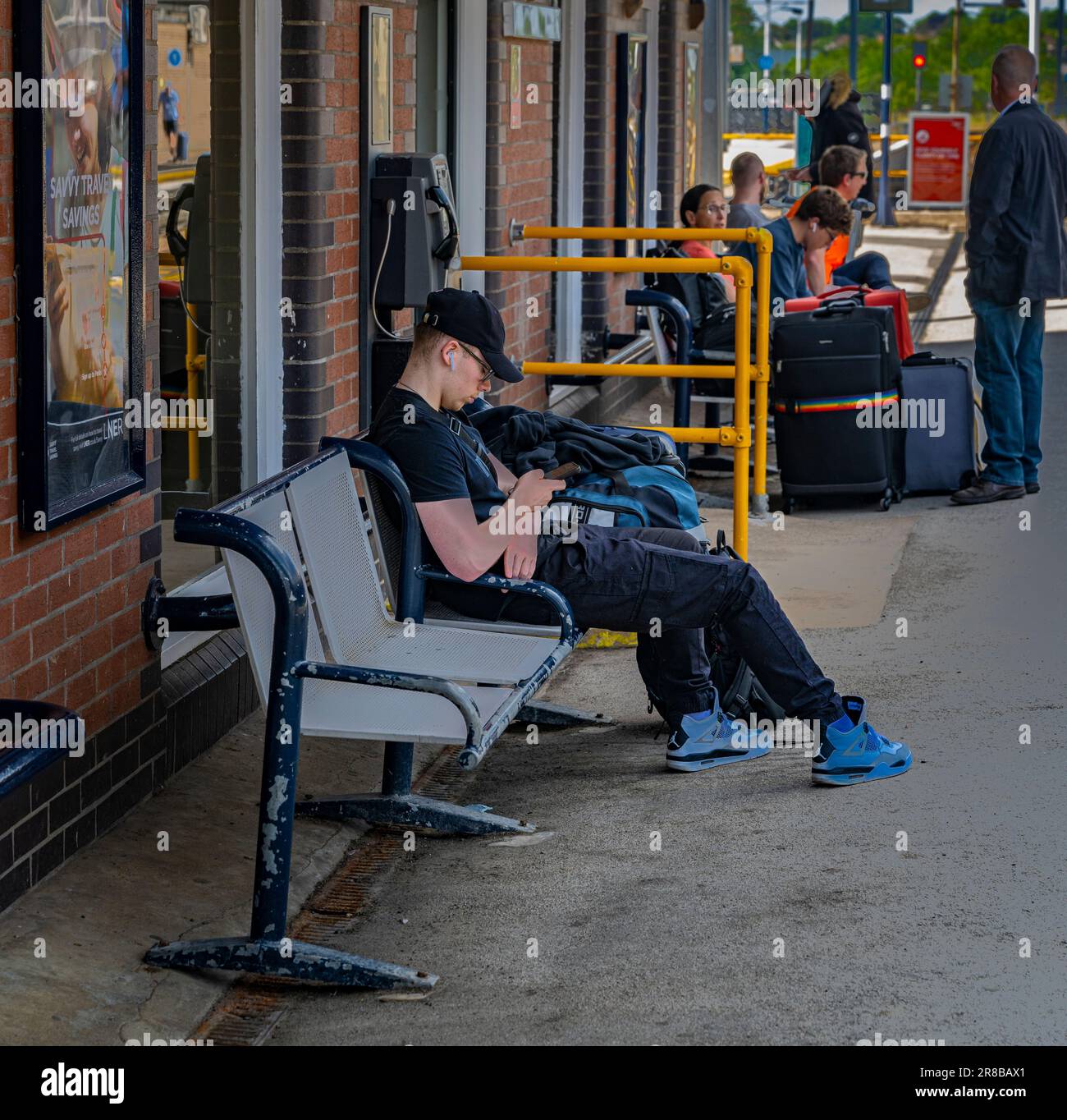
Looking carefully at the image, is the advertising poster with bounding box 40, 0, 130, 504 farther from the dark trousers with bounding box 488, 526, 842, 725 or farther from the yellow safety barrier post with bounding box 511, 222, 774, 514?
the yellow safety barrier post with bounding box 511, 222, 774, 514

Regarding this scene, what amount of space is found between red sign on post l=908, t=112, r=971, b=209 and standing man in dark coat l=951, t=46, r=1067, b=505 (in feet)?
54.2

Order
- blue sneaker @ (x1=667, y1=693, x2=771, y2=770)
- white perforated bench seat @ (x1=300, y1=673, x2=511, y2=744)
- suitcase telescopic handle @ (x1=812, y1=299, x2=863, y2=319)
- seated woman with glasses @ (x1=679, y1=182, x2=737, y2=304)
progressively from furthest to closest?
seated woman with glasses @ (x1=679, y1=182, x2=737, y2=304)
suitcase telescopic handle @ (x1=812, y1=299, x2=863, y2=319)
blue sneaker @ (x1=667, y1=693, x2=771, y2=770)
white perforated bench seat @ (x1=300, y1=673, x2=511, y2=744)

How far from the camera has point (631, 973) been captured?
3.99 metres

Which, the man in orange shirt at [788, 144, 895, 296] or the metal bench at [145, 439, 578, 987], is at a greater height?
the man in orange shirt at [788, 144, 895, 296]

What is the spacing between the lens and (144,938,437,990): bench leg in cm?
393

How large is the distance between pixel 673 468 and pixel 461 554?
125cm

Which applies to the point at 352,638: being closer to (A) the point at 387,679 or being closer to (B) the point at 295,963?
(A) the point at 387,679

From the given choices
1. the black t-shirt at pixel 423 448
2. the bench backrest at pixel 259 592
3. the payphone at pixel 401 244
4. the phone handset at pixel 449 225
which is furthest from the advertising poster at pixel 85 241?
the phone handset at pixel 449 225

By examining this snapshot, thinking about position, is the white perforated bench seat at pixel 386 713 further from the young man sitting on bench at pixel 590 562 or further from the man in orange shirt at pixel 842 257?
the man in orange shirt at pixel 842 257

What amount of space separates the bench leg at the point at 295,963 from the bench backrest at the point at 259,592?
517mm

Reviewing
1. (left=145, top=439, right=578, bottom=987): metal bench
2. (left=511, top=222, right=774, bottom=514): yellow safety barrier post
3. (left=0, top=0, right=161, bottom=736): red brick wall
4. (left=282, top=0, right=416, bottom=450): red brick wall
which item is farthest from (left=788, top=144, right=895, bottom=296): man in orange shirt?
(left=0, top=0, right=161, bottom=736): red brick wall

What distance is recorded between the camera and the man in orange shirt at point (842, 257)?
10008mm
